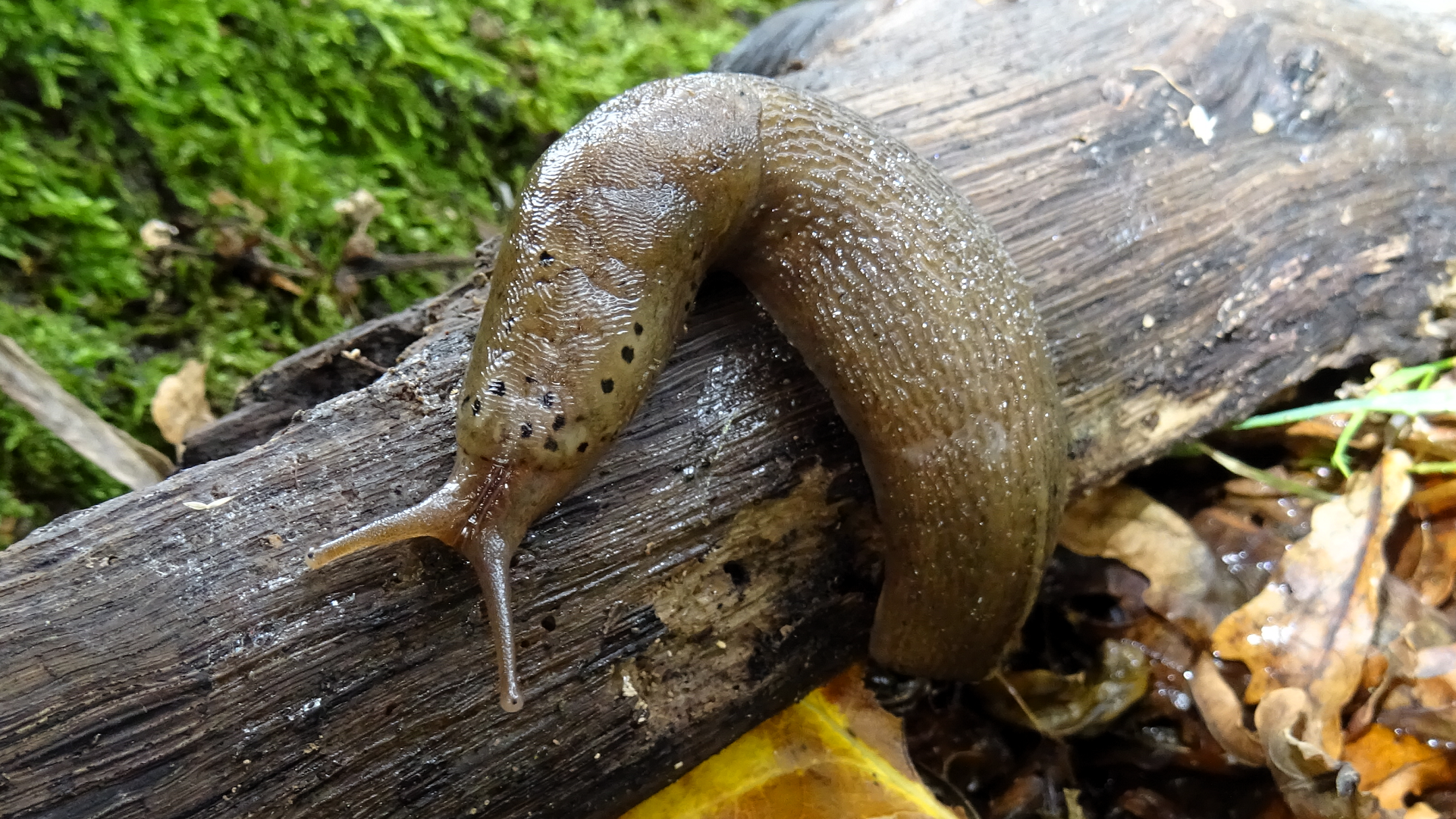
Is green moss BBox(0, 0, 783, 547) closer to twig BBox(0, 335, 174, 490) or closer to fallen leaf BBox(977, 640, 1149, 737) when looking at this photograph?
twig BBox(0, 335, 174, 490)

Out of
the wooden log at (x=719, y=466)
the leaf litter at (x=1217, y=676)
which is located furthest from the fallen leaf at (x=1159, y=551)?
the wooden log at (x=719, y=466)

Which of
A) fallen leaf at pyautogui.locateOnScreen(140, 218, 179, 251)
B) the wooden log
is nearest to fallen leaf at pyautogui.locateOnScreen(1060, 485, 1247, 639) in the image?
the wooden log

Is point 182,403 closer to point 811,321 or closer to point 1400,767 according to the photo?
point 811,321

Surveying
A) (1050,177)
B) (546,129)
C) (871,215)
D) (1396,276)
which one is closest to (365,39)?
(546,129)

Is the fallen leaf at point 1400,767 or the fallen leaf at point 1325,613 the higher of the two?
the fallen leaf at point 1325,613

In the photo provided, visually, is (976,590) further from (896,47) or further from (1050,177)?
(896,47)

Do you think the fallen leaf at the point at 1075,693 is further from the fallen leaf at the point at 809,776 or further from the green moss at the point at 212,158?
the green moss at the point at 212,158
